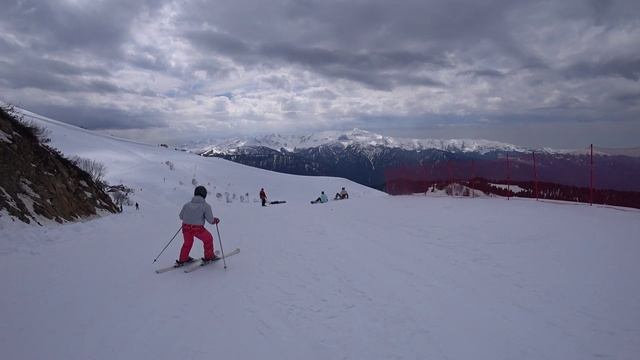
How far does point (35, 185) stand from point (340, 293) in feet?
46.2

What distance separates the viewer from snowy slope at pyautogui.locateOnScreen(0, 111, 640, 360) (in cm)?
507

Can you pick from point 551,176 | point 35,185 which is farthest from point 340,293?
point 551,176

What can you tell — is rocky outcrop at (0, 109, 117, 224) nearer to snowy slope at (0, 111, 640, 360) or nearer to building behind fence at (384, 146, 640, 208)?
snowy slope at (0, 111, 640, 360)

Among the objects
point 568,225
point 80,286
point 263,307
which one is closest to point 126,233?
point 80,286

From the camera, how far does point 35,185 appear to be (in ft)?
49.5

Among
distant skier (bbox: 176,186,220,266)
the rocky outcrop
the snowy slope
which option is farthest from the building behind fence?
the rocky outcrop

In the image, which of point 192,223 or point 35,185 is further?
point 35,185

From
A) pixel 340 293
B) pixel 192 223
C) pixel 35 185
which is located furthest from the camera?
pixel 35 185

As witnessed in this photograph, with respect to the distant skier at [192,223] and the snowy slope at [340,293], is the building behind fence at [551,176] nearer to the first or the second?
the snowy slope at [340,293]

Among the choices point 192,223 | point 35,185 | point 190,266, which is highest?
point 35,185

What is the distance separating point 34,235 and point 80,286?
5377 millimetres

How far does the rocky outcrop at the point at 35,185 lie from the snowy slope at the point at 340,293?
3.86 feet

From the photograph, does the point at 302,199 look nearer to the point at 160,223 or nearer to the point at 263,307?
the point at 160,223

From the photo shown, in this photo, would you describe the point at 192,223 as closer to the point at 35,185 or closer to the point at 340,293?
the point at 340,293
